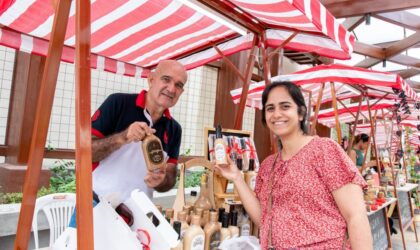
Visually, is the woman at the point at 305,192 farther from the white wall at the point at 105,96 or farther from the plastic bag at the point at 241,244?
the white wall at the point at 105,96

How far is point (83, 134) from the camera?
1.04 meters

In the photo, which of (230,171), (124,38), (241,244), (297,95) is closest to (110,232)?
(241,244)

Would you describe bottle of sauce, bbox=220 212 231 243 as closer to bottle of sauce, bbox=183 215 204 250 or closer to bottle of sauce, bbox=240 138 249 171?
bottle of sauce, bbox=183 215 204 250

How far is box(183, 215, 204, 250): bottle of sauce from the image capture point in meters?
1.39

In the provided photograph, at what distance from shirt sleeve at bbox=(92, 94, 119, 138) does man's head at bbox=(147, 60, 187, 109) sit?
21 centimetres

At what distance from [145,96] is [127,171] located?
0.44m

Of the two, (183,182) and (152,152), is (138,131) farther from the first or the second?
(183,182)

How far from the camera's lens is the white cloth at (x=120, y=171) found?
175cm

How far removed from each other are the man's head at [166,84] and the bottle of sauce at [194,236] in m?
0.68

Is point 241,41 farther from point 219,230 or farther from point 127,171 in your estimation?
point 219,230

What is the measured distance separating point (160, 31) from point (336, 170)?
1530 mm

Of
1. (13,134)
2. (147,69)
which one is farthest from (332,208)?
(13,134)

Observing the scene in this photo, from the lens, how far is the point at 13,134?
3.93 metres

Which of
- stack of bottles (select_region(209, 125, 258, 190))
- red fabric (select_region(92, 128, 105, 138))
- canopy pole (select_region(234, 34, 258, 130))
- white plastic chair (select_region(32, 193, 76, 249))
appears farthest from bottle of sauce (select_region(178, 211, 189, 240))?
white plastic chair (select_region(32, 193, 76, 249))
